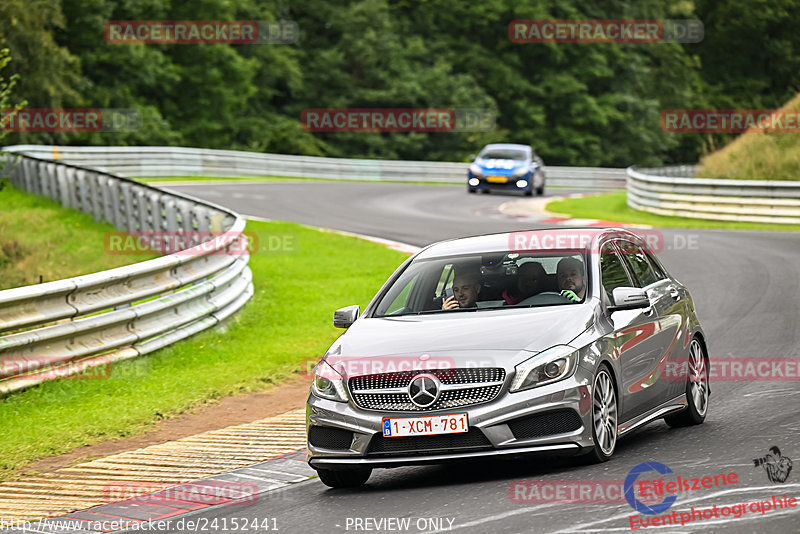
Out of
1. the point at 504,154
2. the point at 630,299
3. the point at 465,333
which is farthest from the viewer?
the point at 504,154

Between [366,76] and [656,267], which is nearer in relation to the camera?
[656,267]

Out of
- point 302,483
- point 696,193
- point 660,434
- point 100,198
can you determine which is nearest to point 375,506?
point 302,483

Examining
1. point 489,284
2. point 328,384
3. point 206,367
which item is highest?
point 489,284

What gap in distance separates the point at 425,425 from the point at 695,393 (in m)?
2.71

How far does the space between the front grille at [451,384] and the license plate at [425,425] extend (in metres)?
0.07

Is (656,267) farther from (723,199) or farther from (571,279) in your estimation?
(723,199)

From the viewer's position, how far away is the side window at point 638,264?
9219 millimetres

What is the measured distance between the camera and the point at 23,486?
859cm

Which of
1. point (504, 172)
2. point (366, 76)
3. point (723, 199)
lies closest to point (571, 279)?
point (723, 199)

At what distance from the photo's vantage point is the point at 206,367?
12688 mm

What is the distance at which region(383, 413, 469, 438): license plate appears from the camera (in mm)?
7340

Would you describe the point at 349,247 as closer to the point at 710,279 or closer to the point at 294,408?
the point at 710,279

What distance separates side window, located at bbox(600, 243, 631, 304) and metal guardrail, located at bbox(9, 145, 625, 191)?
106ft

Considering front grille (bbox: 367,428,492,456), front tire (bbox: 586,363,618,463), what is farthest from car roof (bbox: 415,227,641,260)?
front grille (bbox: 367,428,492,456)
